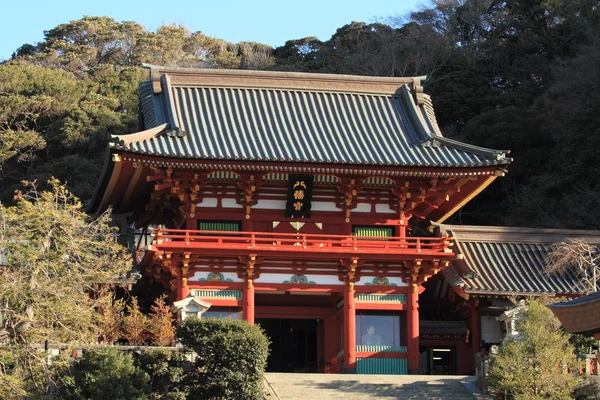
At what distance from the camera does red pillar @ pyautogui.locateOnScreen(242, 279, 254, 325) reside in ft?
80.4

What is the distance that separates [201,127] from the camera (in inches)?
1043

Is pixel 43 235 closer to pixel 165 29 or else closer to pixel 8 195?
pixel 8 195

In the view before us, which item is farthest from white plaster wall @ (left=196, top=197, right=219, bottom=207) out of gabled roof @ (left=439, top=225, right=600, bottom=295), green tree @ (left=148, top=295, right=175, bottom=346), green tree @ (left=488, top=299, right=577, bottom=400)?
green tree @ (left=488, top=299, right=577, bottom=400)

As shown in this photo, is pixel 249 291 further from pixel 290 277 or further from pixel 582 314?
pixel 582 314

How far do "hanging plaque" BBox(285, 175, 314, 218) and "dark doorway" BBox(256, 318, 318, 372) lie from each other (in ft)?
11.8

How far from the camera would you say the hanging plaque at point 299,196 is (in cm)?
2552

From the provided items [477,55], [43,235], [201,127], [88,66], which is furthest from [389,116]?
[88,66]

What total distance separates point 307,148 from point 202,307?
5.32 meters

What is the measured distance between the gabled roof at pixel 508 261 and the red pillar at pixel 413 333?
4.66 feet

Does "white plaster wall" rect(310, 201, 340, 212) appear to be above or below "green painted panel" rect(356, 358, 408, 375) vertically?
above

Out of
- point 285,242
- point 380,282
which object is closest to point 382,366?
point 380,282

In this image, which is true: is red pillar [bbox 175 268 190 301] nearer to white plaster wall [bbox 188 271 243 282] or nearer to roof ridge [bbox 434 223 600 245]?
white plaster wall [bbox 188 271 243 282]

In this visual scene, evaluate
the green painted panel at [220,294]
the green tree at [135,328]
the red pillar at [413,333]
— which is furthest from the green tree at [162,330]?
the red pillar at [413,333]

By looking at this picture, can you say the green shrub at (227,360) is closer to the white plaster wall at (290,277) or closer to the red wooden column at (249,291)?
the red wooden column at (249,291)
